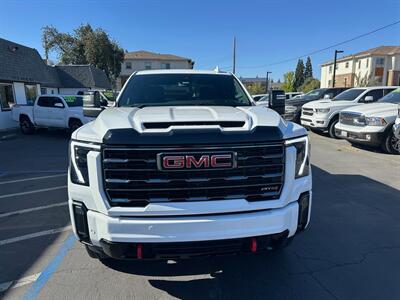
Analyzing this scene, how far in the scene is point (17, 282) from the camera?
3.19 metres

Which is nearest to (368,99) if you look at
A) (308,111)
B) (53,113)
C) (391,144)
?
(308,111)

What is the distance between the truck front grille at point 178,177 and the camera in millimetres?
2492

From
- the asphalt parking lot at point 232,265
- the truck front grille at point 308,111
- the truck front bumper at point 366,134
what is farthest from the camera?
the truck front grille at point 308,111

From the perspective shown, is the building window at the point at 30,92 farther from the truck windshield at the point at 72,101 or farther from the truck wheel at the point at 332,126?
the truck wheel at the point at 332,126

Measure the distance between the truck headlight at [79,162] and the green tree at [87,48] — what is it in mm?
50417

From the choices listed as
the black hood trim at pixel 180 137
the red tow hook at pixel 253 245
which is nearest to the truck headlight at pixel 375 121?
the black hood trim at pixel 180 137

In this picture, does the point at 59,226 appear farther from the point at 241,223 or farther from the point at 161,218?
the point at 241,223

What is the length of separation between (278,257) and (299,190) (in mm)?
1206

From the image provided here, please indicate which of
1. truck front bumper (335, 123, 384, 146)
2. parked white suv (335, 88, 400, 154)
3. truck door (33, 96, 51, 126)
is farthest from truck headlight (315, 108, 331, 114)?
truck door (33, 96, 51, 126)

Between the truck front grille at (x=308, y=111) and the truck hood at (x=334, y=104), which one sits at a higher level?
the truck hood at (x=334, y=104)

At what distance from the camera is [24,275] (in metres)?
3.32

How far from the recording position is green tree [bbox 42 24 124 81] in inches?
1923

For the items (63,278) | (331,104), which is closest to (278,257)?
(63,278)

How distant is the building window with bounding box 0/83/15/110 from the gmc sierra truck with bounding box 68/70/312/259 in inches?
717
